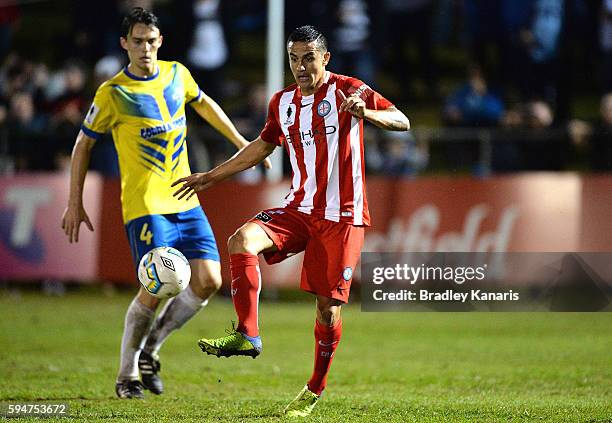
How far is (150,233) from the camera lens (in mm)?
8273

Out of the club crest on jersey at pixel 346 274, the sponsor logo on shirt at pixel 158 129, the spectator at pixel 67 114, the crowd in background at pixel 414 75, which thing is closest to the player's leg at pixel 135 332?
the sponsor logo on shirt at pixel 158 129

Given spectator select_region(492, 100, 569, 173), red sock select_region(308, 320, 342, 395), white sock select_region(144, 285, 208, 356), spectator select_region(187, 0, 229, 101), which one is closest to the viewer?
red sock select_region(308, 320, 342, 395)

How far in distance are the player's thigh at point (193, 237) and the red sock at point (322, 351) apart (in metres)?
1.29

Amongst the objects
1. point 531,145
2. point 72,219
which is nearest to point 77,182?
point 72,219

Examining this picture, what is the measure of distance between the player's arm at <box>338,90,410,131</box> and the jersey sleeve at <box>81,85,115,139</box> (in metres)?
1.91

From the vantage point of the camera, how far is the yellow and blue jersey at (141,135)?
831 cm

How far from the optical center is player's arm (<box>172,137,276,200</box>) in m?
7.57

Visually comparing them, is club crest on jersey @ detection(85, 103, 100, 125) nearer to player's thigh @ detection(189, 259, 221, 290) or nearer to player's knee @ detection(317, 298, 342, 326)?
player's thigh @ detection(189, 259, 221, 290)

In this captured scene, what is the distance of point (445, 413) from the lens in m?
7.33

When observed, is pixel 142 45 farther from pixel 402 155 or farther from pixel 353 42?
pixel 353 42

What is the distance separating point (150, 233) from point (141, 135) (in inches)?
27.6

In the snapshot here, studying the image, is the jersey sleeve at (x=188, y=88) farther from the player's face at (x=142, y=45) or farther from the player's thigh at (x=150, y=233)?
the player's thigh at (x=150, y=233)

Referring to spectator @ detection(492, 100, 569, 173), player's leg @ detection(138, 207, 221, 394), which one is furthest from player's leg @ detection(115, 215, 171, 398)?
spectator @ detection(492, 100, 569, 173)

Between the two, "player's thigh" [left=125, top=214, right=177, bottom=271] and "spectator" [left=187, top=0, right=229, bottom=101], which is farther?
"spectator" [left=187, top=0, right=229, bottom=101]
